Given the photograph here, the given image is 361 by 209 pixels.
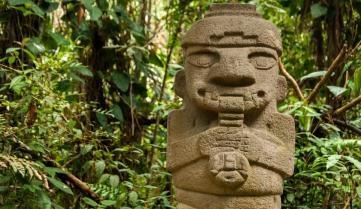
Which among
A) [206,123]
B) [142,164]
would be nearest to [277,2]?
[142,164]

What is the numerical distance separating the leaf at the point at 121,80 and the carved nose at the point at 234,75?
1.86 metres

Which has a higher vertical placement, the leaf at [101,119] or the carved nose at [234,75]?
the carved nose at [234,75]

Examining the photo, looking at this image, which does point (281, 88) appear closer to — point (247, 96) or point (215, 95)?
point (247, 96)

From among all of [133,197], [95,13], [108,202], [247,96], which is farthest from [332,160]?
[95,13]

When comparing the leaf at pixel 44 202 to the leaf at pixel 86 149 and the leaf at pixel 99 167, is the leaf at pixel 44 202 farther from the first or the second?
the leaf at pixel 86 149

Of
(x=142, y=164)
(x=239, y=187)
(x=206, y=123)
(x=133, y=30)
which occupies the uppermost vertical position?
(x=133, y=30)

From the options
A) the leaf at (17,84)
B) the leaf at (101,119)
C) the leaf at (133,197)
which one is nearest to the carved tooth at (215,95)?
the leaf at (133,197)

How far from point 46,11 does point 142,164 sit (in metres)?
1.40

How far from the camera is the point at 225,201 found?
3410 millimetres

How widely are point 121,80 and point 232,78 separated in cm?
199

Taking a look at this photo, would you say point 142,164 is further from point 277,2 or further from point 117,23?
point 277,2

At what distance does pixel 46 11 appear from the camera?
469 centimetres

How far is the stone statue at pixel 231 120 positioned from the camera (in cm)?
341

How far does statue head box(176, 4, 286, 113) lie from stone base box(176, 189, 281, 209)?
0.44 metres
